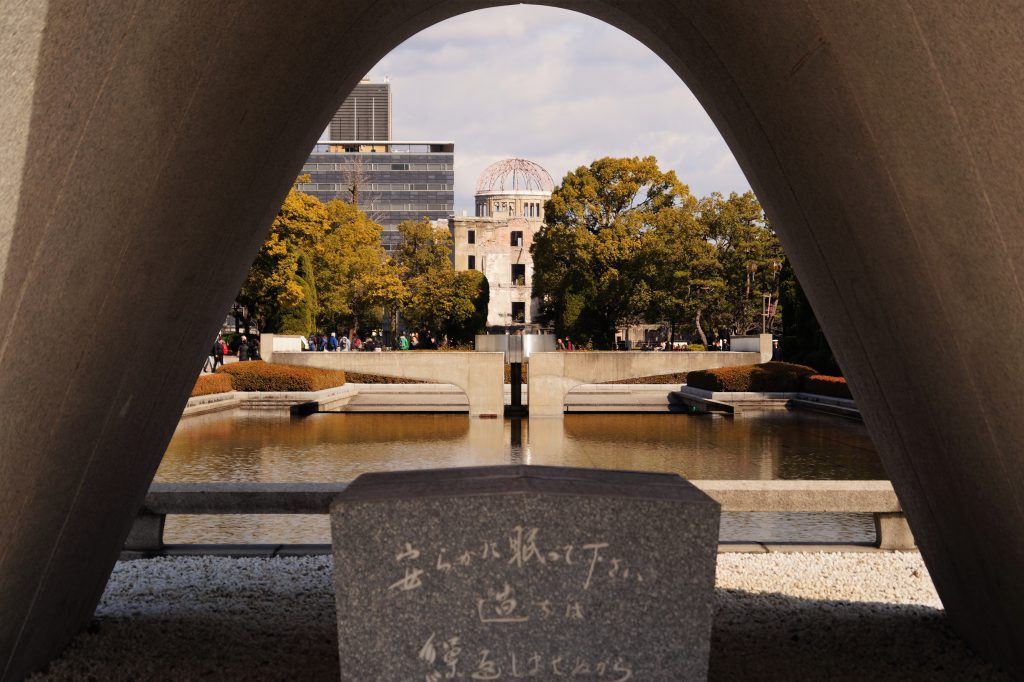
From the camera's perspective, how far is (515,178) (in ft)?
243

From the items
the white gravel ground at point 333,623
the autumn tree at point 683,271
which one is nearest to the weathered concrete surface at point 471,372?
the white gravel ground at point 333,623

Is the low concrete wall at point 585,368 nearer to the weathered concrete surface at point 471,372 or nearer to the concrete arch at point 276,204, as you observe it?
the weathered concrete surface at point 471,372

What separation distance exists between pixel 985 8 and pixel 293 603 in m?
4.99

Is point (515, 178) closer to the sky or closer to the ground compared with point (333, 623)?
closer to the sky

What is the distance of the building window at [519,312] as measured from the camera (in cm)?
6388

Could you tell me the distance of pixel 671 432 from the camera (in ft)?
58.3

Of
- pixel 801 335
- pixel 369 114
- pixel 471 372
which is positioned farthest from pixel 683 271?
pixel 369 114

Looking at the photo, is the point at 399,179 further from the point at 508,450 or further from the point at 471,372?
the point at 508,450

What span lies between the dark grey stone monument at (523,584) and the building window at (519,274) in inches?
2414

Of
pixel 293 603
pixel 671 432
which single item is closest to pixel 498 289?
pixel 671 432

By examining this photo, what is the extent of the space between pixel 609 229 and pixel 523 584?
113ft

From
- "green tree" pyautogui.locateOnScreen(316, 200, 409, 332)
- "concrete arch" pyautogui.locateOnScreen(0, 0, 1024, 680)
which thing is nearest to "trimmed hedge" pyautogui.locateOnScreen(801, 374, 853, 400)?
"concrete arch" pyautogui.locateOnScreen(0, 0, 1024, 680)

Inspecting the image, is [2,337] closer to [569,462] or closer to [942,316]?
[942,316]

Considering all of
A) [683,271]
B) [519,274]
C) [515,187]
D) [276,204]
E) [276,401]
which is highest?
[515,187]
